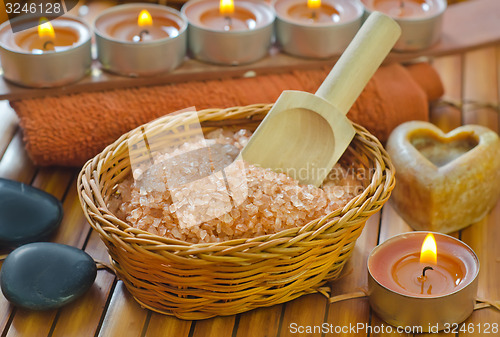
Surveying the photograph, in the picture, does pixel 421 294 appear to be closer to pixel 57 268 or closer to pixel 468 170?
pixel 468 170

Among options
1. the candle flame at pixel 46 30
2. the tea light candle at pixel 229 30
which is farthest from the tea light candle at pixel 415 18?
the candle flame at pixel 46 30

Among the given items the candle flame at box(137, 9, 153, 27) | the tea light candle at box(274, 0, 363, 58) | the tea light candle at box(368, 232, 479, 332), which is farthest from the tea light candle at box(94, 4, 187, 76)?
the tea light candle at box(368, 232, 479, 332)

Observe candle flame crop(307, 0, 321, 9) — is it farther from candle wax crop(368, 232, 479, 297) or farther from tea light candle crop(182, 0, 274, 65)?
candle wax crop(368, 232, 479, 297)

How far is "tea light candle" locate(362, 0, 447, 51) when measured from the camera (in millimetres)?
1312

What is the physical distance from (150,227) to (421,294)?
39 cm

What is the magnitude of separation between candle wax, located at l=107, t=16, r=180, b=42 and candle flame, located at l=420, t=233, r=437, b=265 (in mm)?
625

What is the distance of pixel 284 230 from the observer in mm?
852

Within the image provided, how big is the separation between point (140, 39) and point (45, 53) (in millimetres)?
181

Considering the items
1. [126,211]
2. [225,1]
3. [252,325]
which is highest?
[225,1]

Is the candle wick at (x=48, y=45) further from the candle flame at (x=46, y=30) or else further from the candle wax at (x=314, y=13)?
the candle wax at (x=314, y=13)

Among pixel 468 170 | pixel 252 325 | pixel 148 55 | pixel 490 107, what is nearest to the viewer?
pixel 252 325

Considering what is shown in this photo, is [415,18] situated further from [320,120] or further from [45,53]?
Answer: [45,53]

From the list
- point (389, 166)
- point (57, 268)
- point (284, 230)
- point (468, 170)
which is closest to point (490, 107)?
point (468, 170)

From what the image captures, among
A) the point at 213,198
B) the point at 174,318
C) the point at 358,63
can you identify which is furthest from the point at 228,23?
the point at 174,318
